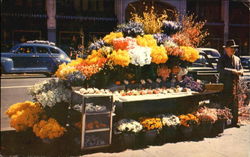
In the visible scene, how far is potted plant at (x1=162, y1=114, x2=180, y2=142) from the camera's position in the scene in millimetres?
5604

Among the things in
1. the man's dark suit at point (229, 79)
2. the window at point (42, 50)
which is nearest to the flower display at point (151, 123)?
the man's dark suit at point (229, 79)

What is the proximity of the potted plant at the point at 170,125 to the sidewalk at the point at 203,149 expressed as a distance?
0.20m

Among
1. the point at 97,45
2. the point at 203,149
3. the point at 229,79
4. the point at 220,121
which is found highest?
the point at 97,45

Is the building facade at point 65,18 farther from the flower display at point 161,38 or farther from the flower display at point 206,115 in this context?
the flower display at point 206,115

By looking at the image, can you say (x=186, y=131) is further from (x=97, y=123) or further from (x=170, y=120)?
(x=97, y=123)

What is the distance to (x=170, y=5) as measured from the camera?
28.4m

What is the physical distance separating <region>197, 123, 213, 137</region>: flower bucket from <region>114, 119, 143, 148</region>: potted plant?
1.44m

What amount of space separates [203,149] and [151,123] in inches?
40.2

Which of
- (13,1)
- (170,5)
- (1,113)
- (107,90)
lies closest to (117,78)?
(107,90)

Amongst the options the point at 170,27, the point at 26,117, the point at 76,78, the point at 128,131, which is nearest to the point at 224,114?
the point at 170,27

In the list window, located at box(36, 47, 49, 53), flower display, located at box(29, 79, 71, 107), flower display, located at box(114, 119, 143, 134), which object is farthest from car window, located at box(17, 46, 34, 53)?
flower display, located at box(114, 119, 143, 134)

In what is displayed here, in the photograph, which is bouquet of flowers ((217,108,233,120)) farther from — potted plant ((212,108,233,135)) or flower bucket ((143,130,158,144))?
flower bucket ((143,130,158,144))

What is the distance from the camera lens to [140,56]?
5578mm

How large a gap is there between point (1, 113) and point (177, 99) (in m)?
4.49
